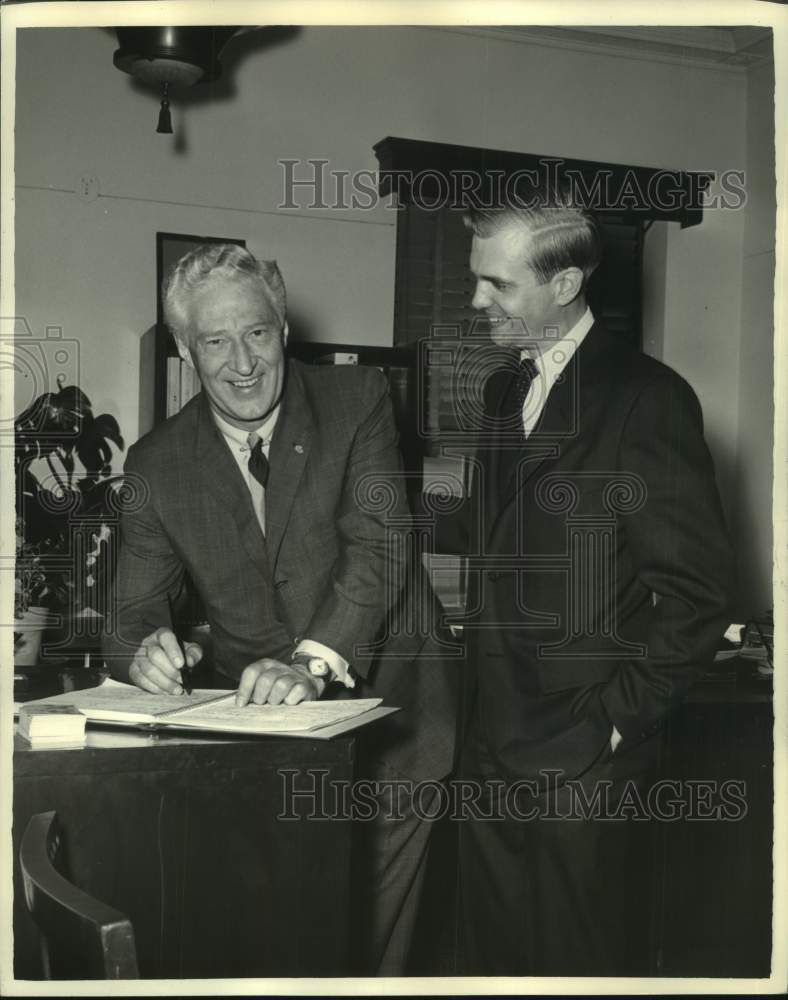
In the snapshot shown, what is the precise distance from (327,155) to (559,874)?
2.79 m

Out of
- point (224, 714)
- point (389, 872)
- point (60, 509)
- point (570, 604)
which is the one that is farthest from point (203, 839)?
point (60, 509)

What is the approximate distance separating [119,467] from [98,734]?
226 centimetres

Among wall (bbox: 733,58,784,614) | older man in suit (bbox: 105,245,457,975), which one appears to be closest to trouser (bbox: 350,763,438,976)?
older man in suit (bbox: 105,245,457,975)

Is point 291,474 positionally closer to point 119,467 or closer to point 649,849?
point 649,849

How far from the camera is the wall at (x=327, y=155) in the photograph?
3.74 metres

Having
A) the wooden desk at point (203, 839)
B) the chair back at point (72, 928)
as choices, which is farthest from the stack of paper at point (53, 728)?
the chair back at point (72, 928)

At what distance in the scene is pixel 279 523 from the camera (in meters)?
2.40

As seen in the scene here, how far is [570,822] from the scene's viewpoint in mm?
2213

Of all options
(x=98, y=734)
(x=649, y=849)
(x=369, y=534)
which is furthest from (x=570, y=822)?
(x=98, y=734)

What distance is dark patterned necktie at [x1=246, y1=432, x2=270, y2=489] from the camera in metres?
2.46

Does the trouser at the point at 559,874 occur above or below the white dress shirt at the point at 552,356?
below

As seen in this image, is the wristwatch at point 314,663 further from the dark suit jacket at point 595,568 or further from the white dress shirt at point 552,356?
the white dress shirt at point 552,356

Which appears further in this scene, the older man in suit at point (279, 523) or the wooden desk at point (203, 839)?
the older man in suit at point (279, 523)

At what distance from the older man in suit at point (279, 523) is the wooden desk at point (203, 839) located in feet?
2.52
